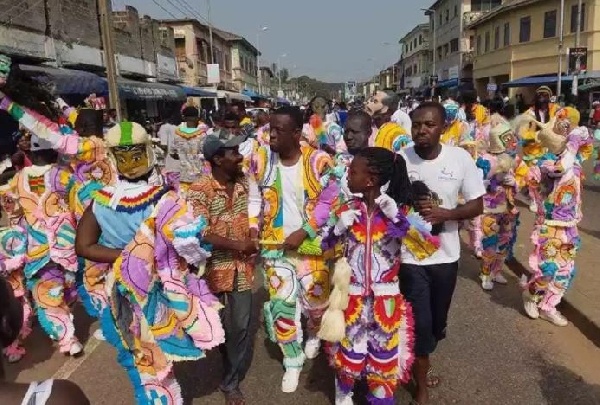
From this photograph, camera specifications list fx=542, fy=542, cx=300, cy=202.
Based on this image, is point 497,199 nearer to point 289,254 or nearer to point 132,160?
point 289,254

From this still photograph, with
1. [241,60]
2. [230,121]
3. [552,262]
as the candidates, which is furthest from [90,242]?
[241,60]

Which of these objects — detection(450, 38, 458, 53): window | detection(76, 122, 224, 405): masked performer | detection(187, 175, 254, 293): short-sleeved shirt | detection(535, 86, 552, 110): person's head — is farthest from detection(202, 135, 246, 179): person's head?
detection(450, 38, 458, 53): window

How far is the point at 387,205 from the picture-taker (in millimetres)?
2980

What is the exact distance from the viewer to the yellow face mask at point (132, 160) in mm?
2807

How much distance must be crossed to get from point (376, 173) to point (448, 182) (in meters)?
0.55

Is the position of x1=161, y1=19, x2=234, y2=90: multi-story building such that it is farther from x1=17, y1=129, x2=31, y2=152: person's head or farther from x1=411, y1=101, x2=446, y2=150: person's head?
x1=411, y1=101, x2=446, y2=150: person's head

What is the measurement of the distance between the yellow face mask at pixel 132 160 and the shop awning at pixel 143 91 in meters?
15.4

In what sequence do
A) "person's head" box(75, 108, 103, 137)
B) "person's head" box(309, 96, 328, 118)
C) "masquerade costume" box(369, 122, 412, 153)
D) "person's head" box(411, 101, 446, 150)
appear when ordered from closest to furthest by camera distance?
"person's head" box(411, 101, 446, 150), "masquerade costume" box(369, 122, 412, 153), "person's head" box(75, 108, 103, 137), "person's head" box(309, 96, 328, 118)

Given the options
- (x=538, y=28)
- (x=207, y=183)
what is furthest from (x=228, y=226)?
(x=538, y=28)

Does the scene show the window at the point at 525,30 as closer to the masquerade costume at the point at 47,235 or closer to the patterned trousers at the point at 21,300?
the masquerade costume at the point at 47,235

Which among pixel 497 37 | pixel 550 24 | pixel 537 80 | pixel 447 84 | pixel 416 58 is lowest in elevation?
pixel 537 80

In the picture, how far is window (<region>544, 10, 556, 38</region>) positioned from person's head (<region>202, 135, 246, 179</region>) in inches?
1500

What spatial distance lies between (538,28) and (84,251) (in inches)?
1574

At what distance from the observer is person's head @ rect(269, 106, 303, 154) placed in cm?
372
